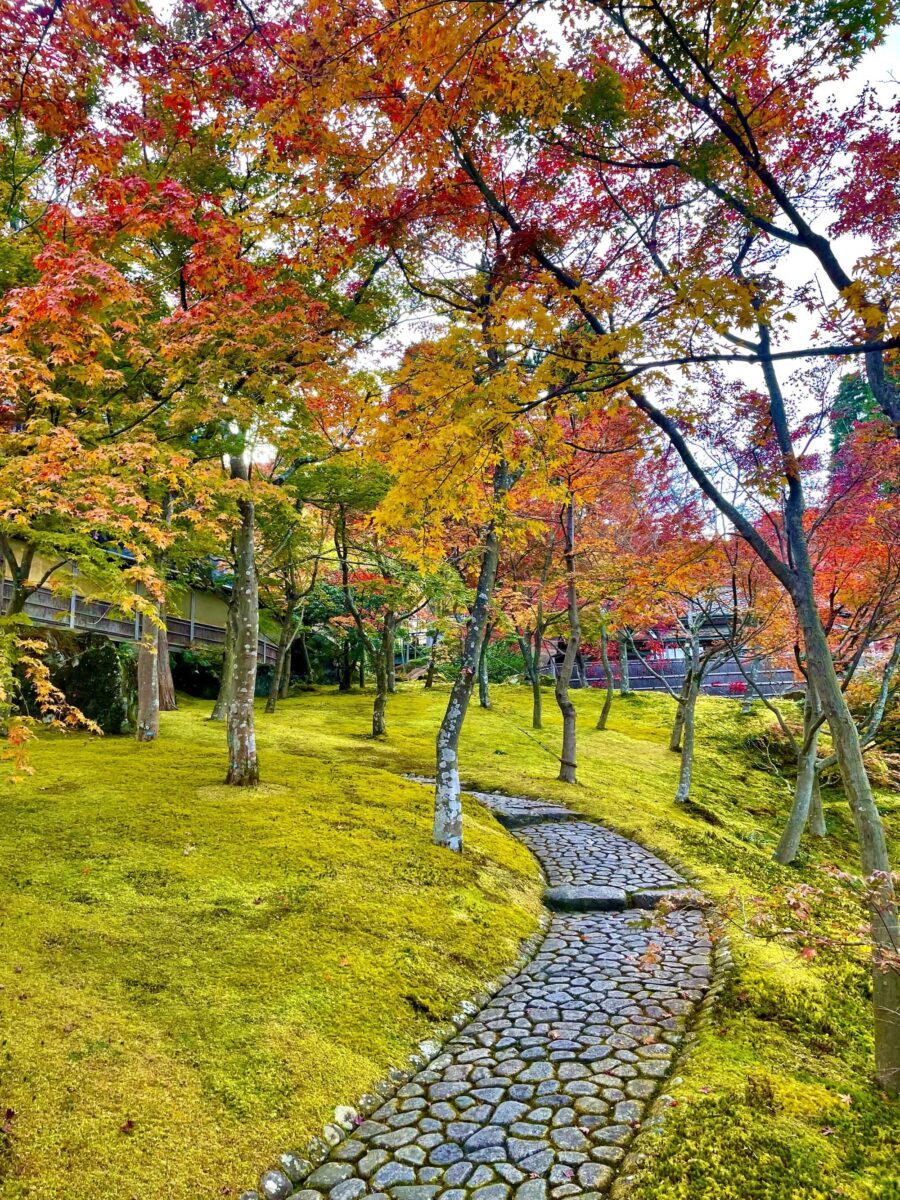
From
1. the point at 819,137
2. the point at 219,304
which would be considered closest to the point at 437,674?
the point at 219,304

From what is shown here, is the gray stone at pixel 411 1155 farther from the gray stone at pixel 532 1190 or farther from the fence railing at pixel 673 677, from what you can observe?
the fence railing at pixel 673 677

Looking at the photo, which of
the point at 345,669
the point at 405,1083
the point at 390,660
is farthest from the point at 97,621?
the point at 405,1083

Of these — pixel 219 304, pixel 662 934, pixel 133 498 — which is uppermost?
pixel 219 304

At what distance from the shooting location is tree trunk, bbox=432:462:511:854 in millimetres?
8344

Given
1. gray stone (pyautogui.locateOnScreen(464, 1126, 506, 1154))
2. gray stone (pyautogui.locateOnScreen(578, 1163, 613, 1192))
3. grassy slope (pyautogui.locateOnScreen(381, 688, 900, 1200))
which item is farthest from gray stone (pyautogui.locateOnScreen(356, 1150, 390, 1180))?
grassy slope (pyautogui.locateOnScreen(381, 688, 900, 1200))

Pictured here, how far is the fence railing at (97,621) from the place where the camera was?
58.7ft

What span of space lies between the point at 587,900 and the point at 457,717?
109 inches

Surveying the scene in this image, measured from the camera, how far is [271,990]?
15.6ft

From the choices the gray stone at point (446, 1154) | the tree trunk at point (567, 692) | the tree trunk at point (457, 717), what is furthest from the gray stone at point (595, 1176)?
the tree trunk at point (567, 692)

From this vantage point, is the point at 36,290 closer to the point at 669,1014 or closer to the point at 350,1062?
the point at 350,1062

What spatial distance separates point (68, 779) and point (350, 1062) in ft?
21.8

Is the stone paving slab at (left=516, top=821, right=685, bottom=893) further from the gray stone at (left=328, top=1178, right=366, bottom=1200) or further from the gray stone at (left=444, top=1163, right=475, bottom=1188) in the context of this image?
the gray stone at (left=328, top=1178, right=366, bottom=1200)

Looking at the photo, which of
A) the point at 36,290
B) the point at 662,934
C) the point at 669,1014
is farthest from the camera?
the point at 662,934

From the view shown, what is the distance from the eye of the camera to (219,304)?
291 inches
